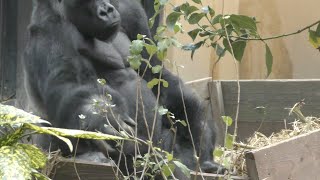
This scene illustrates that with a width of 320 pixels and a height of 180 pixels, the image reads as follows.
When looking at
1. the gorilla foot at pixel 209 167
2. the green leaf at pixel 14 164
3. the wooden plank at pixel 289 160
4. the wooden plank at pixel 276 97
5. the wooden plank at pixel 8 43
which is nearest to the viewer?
the green leaf at pixel 14 164

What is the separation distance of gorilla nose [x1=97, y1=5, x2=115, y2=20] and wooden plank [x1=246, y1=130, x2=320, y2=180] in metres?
0.98

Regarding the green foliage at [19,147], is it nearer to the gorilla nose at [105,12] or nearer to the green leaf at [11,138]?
the green leaf at [11,138]

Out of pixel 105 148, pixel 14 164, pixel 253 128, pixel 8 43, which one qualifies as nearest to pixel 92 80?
pixel 105 148

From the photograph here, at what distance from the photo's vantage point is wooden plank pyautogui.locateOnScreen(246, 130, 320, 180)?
2.02 m

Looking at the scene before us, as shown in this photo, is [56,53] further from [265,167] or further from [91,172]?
[265,167]

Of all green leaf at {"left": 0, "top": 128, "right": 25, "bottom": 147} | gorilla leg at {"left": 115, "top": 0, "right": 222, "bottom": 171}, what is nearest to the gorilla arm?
gorilla leg at {"left": 115, "top": 0, "right": 222, "bottom": 171}

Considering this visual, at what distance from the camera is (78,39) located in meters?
2.90

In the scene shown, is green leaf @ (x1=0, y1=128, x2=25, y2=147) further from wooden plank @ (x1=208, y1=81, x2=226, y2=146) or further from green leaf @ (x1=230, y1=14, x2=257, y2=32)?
wooden plank @ (x1=208, y1=81, x2=226, y2=146)

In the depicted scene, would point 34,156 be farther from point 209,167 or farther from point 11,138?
point 209,167

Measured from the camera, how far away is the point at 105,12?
283cm

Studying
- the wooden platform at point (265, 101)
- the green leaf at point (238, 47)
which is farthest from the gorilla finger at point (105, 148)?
the wooden platform at point (265, 101)

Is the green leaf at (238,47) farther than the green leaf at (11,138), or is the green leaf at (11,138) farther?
the green leaf at (238,47)

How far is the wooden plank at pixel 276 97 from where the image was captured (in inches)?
132

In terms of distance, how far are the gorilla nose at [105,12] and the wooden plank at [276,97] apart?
2.99 ft
